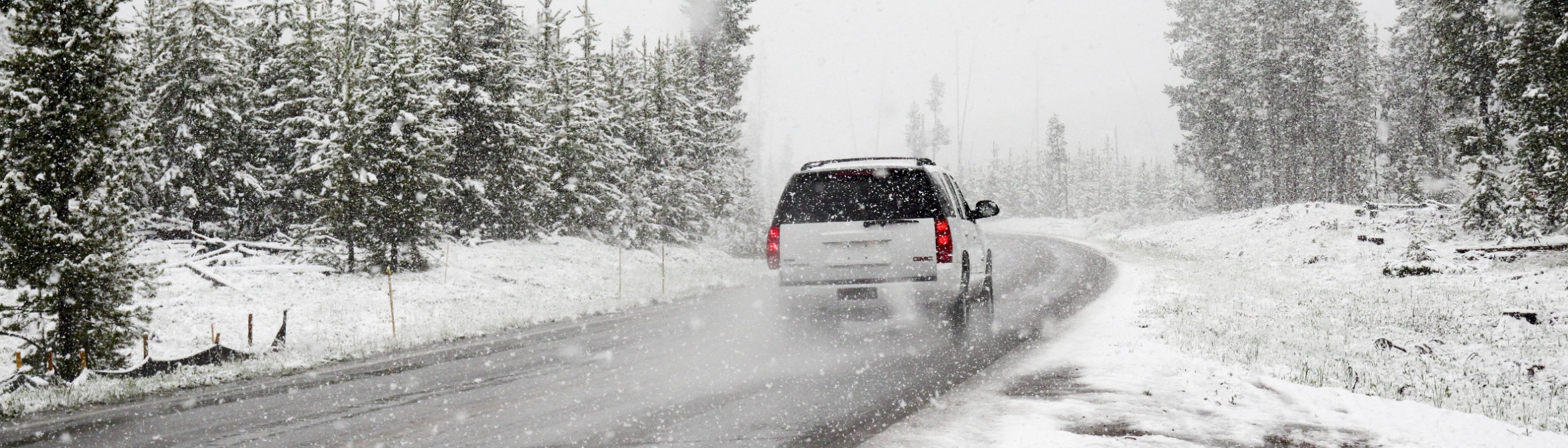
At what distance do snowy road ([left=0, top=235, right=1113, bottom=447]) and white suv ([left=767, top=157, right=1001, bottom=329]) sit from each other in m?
0.51

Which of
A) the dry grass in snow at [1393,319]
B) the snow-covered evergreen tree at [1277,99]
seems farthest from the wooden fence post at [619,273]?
the snow-covered evergreen tree at [1277,99]

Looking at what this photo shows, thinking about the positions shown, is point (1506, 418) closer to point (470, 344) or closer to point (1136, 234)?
point (470, 344)

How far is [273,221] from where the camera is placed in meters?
24.8

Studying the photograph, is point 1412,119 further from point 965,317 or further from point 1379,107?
point 965,317

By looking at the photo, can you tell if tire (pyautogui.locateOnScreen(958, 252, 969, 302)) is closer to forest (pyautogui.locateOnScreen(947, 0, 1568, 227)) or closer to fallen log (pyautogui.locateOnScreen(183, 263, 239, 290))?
forest (pyautogui.locateOnScreen(947, 0, 1568, 227))

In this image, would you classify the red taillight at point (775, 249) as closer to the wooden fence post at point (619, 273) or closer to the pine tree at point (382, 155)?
the wooden fence post at point (619, 273)

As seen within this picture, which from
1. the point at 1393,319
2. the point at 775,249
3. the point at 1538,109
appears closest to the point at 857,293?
the point at 775,249

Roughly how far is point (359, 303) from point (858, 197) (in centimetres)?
1229

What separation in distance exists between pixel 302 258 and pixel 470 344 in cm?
1250

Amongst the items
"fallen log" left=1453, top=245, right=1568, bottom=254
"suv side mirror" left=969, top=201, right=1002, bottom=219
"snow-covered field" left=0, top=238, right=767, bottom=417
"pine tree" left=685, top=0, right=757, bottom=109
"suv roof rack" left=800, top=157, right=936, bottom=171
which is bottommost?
"snow-covered field" left=0, top=238, right=767, bottom=417

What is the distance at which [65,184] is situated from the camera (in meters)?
Answer: 11.3

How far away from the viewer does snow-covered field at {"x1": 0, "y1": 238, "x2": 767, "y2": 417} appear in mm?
8516

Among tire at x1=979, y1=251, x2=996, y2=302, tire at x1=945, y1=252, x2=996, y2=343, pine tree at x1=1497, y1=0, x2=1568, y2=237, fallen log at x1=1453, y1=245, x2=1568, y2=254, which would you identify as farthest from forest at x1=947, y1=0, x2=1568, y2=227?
tire at x1=945, y1=252, x2=996, y2=343

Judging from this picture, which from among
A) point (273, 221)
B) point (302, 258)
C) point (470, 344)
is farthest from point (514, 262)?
point (470, 344)
